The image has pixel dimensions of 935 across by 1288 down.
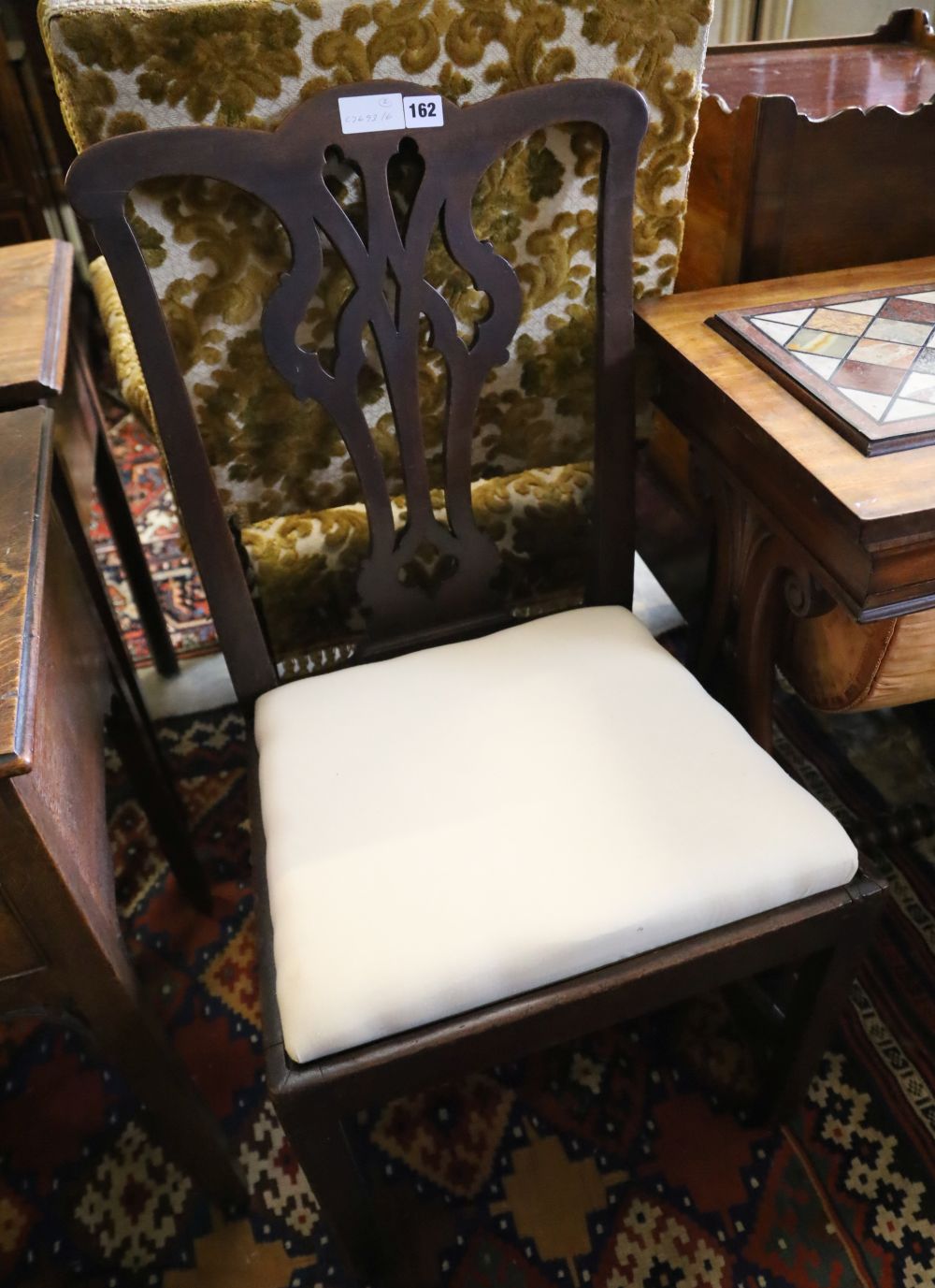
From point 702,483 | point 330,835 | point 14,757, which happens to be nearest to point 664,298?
point 702,483

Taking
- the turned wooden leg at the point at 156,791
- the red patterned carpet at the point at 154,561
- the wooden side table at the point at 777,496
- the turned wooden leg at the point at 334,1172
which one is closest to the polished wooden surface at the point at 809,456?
the wooden side table at the point at 777,496

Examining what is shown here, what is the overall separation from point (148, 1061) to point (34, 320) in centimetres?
81

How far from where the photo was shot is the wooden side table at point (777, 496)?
0.76 metres

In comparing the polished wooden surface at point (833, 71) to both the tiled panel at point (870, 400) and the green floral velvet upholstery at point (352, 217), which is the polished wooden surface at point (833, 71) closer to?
the green floral velvet upholstery at point (352, 217)

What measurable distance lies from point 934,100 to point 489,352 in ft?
1.91

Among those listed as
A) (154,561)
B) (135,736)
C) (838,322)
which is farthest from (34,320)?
(154,561)

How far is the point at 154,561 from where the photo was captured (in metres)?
2.12

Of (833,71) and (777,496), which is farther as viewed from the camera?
(833,71)

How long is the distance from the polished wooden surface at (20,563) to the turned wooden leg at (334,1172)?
360 mm

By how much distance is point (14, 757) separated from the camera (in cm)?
56

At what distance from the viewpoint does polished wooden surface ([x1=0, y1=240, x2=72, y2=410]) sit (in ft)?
3.08

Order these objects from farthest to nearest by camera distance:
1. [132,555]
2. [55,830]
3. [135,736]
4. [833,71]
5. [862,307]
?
[132,555]
[833,71]
[135,736]
[862,307]
[55,830]

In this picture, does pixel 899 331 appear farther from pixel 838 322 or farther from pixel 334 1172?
pixel 334 1172

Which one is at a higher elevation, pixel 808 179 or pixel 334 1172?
pixel 808 179
